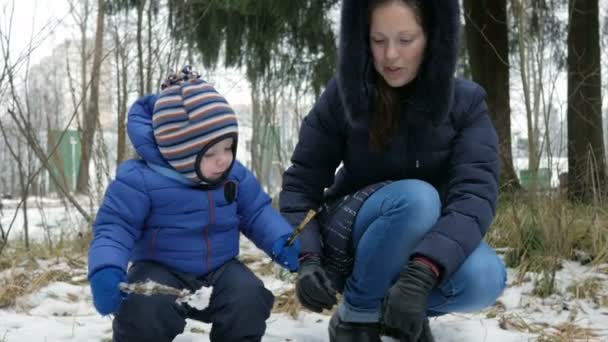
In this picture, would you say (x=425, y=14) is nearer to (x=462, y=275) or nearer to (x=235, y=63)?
(x=462, y=275)

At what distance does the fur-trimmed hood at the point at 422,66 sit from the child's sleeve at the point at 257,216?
0.34 m

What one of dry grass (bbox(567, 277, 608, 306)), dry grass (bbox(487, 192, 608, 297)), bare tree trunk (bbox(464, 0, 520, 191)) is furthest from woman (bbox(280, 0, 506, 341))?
bare tree trunk (bbox(464, 0, 520, 191))

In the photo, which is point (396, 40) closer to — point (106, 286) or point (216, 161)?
point (216, 161)

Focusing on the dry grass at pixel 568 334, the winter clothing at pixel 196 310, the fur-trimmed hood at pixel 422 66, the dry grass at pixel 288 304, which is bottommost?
the dry grass at pixel 288 304

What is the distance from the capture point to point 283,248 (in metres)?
1.69

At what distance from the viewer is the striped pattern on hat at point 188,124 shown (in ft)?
5.37

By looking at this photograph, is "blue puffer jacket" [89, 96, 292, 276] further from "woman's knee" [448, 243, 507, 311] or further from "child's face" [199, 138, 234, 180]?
"woman's knee" [448, 243, 507, 311]

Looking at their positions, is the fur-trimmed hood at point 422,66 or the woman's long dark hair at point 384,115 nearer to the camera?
the fur-trimmed hood at point 422,66

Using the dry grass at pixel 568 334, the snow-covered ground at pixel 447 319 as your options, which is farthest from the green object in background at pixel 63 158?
the dry grass at pixel 568 334

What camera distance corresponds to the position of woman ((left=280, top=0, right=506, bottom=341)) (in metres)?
1.67

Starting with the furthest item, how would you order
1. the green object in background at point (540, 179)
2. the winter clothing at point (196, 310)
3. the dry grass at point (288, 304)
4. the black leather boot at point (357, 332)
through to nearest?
the green object in background at point (540, 179) < the dry grass at point (288, 304) < the black leather boot at point (357, 332) < the winter clothing at point (196, 310)

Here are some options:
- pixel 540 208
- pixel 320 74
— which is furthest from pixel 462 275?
pixel 320 74

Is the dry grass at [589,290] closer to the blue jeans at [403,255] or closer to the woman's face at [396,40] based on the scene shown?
the blue jeans at [403,255]

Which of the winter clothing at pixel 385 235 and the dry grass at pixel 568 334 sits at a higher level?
the winter clothing at pixel 385 235
